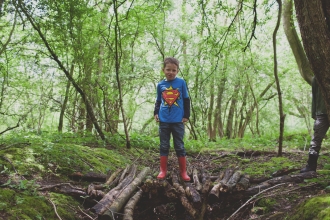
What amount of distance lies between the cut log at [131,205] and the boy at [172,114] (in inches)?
28.6

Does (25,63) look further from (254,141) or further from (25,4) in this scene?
(254,141)

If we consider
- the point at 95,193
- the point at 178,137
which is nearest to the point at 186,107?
the point at 178,137

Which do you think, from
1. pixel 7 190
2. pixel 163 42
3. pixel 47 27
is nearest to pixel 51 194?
pixel 7 190

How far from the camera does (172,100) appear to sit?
472 cm

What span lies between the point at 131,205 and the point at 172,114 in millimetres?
1643

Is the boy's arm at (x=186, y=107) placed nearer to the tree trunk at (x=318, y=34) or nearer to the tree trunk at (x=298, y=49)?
the tree trunk at (x=318, y=34)

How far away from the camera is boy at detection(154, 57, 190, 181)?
465cm

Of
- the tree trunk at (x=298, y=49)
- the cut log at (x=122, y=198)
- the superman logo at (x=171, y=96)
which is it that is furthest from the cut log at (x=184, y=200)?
the tree trunk at (x=298, y=49)

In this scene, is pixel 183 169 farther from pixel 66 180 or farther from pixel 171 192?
pixel 66 180

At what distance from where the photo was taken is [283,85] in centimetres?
2102

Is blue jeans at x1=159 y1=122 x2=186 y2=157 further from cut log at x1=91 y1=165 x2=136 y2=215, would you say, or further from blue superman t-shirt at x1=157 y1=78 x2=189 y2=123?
cut log at x1=91 y1=165 x2=136 y2=215

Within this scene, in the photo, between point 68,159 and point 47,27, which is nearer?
point 68,159

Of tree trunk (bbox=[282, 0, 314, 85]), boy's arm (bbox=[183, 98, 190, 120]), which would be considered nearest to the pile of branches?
boy's arm (bbox=[183, 98, 190, 120])

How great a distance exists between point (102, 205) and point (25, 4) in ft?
18.5
